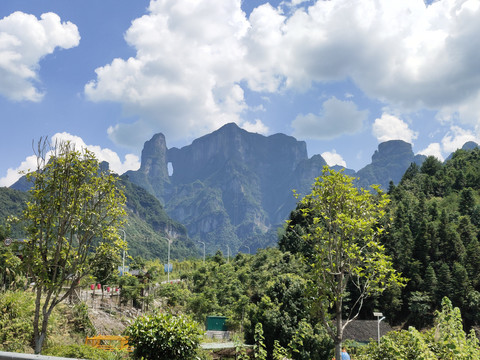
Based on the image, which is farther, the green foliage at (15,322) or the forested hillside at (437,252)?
the forested hillside at (437,252)

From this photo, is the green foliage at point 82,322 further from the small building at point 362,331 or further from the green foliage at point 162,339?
the small building at point 362,331

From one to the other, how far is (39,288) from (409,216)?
245 feet

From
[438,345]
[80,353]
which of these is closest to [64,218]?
[80,353]

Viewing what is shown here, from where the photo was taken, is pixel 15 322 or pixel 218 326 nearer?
pixel 15 322

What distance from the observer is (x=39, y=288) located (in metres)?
8.93

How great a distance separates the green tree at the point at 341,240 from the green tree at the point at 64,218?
5.10m

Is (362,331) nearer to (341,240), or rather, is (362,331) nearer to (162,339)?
(341,240)

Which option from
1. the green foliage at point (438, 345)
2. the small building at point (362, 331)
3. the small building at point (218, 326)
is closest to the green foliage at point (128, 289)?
the small building at point (218, 326)

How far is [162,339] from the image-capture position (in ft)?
22.1

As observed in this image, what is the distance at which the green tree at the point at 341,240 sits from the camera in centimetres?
891

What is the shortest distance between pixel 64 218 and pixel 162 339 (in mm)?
4178

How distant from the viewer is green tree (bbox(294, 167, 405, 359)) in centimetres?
891

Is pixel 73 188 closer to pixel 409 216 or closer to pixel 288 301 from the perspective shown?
pixel 288 301

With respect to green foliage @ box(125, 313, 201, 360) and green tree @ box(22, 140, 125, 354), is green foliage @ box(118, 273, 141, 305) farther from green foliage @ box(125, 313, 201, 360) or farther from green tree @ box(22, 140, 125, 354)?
green foliage @ box(125, 313, 201, 360)
